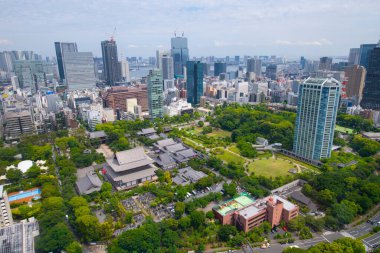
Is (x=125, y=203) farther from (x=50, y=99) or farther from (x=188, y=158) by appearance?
(x=50, y=99)

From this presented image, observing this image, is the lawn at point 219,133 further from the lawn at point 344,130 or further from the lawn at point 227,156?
the lawn at point 344,130


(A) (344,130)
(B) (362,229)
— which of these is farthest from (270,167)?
(A) (344,130)

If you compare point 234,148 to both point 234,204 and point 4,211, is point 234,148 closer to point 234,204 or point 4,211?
point 234,204

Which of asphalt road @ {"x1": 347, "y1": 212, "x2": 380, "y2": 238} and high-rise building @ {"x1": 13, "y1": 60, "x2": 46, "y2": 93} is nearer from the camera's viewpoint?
asphalt road @ {"x1": 347, "y1": 212, "x2": 380, "y2": 238}

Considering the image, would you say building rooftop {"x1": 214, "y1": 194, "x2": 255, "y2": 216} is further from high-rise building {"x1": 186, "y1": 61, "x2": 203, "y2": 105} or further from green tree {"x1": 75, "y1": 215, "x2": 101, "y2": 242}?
high-rise building {"x1": 186, "y1": 61, "x2": 203, "y2": 105}

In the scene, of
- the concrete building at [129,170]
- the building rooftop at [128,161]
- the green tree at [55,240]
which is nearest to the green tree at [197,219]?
the green tree at [55,240]

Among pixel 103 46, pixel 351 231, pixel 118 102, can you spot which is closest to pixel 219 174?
pixel 351 231

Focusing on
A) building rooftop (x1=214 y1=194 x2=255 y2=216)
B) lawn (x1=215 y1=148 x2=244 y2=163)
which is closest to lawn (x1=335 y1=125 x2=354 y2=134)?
lawn (x1=215 y1=148 x2=244 y2=163)
